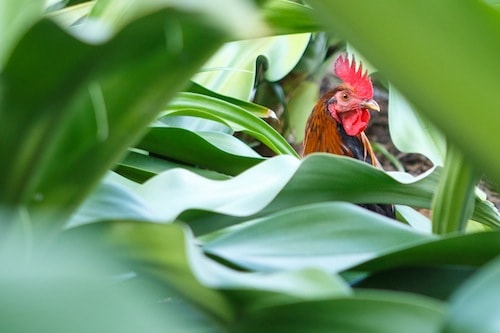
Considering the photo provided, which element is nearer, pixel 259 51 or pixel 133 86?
pixel 133 86

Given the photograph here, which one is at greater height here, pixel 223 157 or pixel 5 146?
pixel 223 157

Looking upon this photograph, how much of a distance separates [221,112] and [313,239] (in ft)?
1.10

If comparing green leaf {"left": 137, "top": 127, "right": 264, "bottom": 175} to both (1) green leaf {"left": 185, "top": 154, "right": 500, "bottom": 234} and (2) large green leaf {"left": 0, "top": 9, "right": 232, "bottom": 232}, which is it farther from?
(2) large green leaf {"left": 0, "top": 9, "right": 232, "bottom": 232}

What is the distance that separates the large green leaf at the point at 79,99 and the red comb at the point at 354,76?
4.37 feet

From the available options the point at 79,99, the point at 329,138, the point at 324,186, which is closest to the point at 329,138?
the point at 329,138

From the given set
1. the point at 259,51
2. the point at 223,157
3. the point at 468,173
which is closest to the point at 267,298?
the point at 468,173

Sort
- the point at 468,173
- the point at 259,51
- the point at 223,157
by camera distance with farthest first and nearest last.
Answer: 1. the point at 259,51
2. the point at 223,157
3. the point at 468,173

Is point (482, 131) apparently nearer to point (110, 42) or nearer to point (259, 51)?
point (110, 42)

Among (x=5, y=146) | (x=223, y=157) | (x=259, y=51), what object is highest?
(x=259, y=51)

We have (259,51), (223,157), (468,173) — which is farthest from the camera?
(259,51)

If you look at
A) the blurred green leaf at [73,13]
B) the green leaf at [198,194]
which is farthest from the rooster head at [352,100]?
the green leaf at [198,194]

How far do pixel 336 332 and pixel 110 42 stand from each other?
3.5 inches

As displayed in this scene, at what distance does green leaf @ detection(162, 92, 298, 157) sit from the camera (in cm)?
57

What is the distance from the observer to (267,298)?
20 cm
